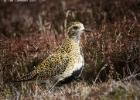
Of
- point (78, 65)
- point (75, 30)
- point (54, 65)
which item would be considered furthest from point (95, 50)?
point (78, 65)

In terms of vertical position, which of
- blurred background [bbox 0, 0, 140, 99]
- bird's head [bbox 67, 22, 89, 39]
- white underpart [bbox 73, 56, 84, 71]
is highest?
bird's head [bbox 67, 22, 89, 39]

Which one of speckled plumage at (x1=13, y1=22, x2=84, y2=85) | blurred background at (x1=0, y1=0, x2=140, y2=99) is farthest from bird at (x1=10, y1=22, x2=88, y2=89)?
blurred background at (x1=0, y1=0, x2=140, y2=99)

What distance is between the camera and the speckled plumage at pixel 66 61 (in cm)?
861

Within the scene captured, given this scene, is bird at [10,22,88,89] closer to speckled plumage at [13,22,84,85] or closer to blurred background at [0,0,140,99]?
speckled plumage at [13,22,84,85]

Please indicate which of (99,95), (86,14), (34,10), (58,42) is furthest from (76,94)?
(34,10)

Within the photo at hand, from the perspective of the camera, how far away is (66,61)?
8703mm

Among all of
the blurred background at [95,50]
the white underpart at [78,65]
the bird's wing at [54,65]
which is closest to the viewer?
the white underpart at [78,65]

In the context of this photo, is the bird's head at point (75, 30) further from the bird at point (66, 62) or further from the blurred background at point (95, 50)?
the blurred background at point (95, 50)

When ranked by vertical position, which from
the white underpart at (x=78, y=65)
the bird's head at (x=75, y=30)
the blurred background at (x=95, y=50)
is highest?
the bird's head at (x=75, y=30)

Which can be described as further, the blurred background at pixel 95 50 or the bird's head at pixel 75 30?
the blurred background at pixel 95 50

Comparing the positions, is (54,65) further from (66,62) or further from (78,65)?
(78,65)

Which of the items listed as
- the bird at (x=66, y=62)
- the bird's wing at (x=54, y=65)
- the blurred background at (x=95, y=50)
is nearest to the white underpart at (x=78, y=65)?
the bird at (x=66, y=62)

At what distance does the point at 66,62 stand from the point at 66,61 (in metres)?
0.02

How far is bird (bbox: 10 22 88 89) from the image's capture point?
859cm
